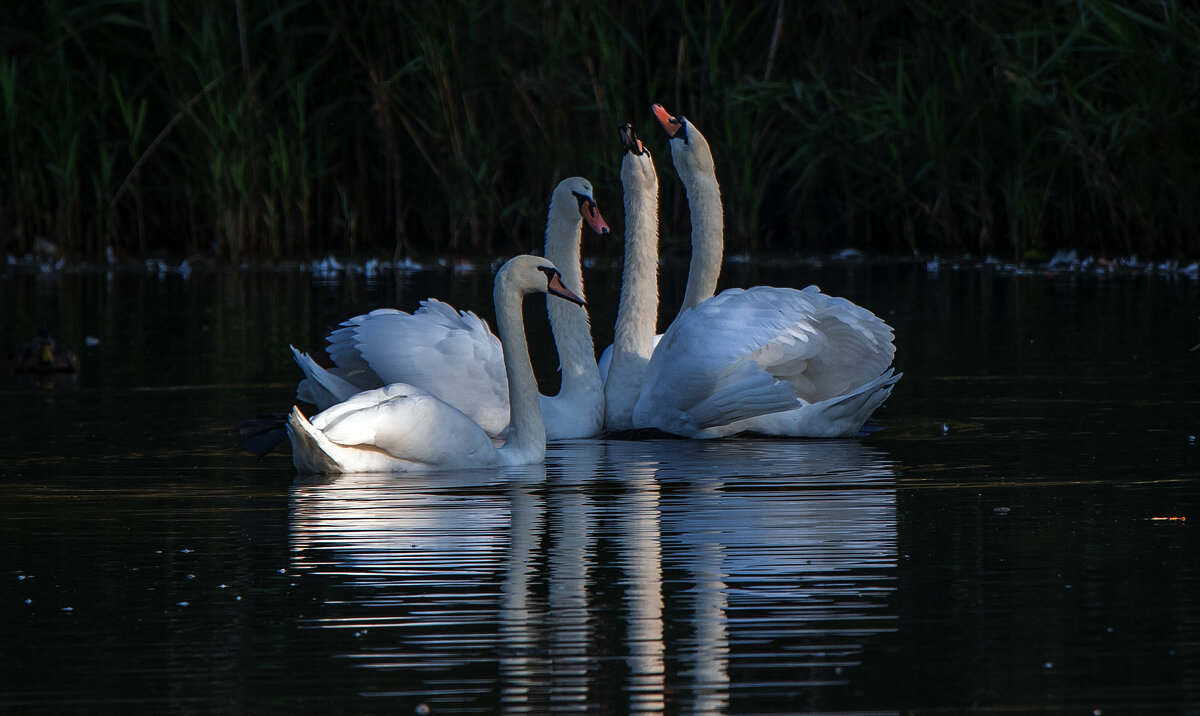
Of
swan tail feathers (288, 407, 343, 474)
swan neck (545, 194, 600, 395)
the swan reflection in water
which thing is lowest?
the swan reflection in water

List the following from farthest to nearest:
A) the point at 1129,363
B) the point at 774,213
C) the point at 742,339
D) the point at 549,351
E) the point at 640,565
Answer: the point at 774,213
the point at 549,351
the point at 1129,363
the point at 742,339
the point at 640,565

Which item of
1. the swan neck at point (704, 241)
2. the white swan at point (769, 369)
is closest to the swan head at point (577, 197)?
the swan neck at point (704, 241)

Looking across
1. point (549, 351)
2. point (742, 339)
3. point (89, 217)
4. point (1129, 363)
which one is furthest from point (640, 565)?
point (89, 217)

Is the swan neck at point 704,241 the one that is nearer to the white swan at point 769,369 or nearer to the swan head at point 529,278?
the white swan at point 769,369

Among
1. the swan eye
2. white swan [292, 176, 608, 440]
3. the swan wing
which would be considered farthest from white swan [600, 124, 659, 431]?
the swan wing

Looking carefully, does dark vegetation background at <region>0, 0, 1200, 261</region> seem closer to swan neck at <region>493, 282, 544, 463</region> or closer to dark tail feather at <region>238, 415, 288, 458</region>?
swan neck at <region>493, 282, 544, 463</region>

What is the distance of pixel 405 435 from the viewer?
289 inches

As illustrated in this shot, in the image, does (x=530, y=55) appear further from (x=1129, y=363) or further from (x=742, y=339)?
(x=742, y=339)

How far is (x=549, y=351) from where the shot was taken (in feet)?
40.3

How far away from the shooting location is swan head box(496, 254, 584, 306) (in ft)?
26.9

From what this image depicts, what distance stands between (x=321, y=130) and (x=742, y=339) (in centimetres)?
1238

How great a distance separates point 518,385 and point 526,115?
37.6 ft

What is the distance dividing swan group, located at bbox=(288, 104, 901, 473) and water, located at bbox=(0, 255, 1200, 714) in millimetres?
169

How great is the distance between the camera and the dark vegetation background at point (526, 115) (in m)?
17.7
